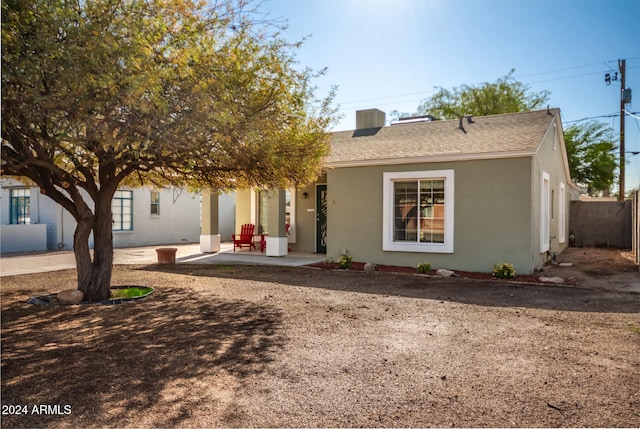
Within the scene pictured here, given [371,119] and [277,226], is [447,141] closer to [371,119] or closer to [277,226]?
[371,119]

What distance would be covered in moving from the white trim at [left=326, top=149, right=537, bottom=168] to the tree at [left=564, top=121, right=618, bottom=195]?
719 inches

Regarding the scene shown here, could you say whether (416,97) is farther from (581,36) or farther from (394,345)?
(394,345)

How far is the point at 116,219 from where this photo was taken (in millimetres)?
18641

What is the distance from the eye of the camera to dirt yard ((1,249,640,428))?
3299 millimetres

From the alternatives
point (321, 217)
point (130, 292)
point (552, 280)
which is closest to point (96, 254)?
point (130, 292)

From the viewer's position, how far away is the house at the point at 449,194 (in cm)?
1040

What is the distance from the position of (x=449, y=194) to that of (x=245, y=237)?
27.1 ft

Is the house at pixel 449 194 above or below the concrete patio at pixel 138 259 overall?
above

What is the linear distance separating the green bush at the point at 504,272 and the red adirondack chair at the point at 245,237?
29.7ft

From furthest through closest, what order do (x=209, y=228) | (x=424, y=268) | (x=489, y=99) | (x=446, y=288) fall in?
1. (x=489, y=99)
2. (x=209, y=228)
3. (x=424, y=268)
4. (x=446, y=288)

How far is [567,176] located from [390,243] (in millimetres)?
9652

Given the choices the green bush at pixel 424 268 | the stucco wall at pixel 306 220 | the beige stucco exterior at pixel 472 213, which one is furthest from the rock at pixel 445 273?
the stucco wall at pixel 306 220

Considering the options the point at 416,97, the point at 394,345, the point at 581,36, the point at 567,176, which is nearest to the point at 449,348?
the point at 394,345

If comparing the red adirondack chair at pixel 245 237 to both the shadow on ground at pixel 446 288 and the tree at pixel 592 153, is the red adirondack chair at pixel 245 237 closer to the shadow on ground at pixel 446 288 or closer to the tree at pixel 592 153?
the shadow on ground at pixel 446 288
